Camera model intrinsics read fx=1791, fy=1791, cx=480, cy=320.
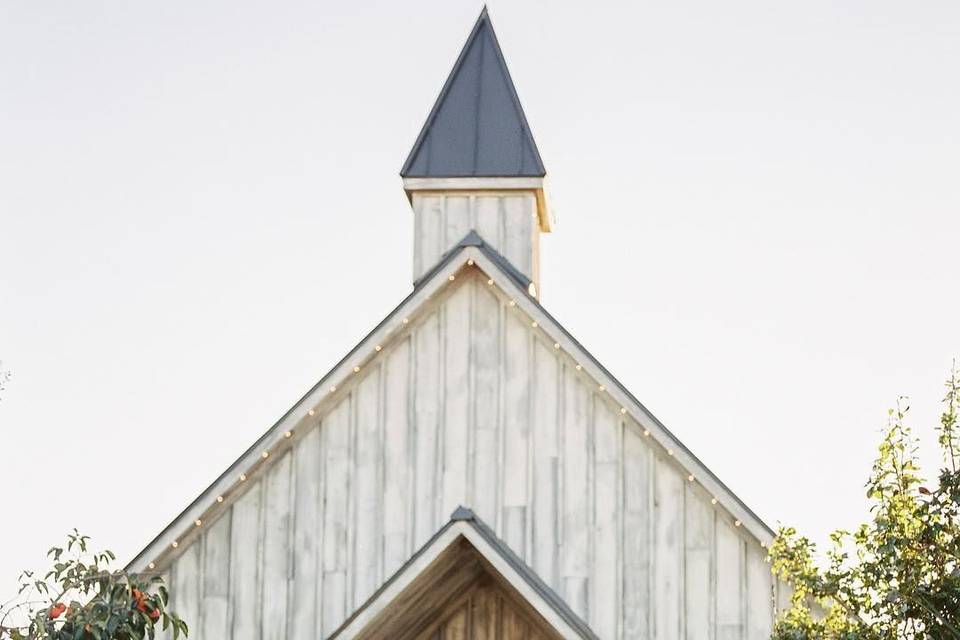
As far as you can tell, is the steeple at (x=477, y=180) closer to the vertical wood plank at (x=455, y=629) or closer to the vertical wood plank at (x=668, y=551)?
the vertical wood plank at (x=668, y=551)

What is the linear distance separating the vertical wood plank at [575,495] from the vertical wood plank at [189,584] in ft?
12.1

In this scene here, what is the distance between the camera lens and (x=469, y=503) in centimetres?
1831

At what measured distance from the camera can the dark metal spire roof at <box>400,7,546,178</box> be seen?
2066 cm

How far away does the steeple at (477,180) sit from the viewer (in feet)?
67.3

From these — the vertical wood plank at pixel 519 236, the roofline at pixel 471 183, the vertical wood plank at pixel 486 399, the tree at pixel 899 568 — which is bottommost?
the tree at pixel 899 568

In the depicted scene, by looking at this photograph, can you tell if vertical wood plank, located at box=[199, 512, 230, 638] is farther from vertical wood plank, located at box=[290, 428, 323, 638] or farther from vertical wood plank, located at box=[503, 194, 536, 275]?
vertical wood plank, located at box=[503, 194, 536, 275]

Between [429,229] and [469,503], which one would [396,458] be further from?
[429,229]

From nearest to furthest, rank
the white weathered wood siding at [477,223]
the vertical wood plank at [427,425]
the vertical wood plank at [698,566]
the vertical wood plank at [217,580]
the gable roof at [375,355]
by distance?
1. the vertical wood plank at [698,566]
2. the gable roof at [375,355]
3. the vertical wood plank at [217,580]
4. the vertical wood plank at [427,425]
5. the white weathered wood siding at [477,223]

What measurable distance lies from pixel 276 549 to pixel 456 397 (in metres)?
2.42

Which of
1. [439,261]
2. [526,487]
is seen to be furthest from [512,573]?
[439,261]

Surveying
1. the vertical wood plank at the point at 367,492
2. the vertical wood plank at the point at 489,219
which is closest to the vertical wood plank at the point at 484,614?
the vertical wood plank at the point at 367,492

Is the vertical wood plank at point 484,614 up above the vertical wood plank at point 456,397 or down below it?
below

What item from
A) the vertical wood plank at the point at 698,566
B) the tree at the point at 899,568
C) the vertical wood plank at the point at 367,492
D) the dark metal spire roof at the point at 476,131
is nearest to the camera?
the tree at the point at 899,568

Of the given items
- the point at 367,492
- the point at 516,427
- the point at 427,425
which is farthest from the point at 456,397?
the point at 367,492
